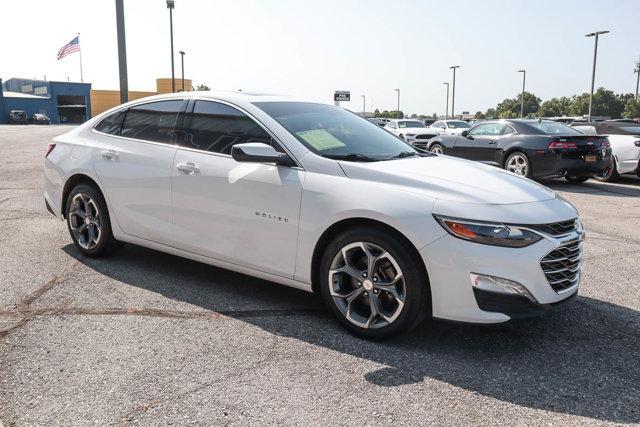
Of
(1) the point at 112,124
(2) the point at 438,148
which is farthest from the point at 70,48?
(1) the point at 112,124

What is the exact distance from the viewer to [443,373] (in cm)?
319

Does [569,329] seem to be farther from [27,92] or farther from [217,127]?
[27,92]

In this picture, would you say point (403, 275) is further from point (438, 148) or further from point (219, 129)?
point (438, 148)

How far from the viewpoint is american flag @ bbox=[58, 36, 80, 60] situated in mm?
41938

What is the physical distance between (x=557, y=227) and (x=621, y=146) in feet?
35.1

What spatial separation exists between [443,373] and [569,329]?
1224mm

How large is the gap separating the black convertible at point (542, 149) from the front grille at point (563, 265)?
8.07m

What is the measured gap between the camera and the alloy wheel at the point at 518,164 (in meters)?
11.8

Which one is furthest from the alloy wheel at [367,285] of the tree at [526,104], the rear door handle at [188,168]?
the tree at [526,104]

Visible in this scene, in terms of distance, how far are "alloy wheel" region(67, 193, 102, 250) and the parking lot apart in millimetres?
313

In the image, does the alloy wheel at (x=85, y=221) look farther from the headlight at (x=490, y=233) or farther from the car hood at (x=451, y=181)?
the headlight at (x=490, y=233)

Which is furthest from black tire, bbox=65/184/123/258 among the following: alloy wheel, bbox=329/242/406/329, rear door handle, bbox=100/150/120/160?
alloy wheel, bbox=329/242/406/329

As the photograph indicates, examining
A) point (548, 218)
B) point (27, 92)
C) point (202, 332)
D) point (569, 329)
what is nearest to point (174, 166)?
point (202, 332)

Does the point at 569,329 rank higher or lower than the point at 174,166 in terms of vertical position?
lower
